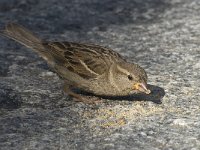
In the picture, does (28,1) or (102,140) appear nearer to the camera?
(102,140)

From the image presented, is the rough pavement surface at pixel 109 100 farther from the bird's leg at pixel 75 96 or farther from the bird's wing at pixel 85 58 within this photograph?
the bird's wing at pixel 85 58

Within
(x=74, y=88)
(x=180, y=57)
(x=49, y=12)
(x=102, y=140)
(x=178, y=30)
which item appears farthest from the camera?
(x=49, y=12)

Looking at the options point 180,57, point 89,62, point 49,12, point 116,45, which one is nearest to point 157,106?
point 89,62

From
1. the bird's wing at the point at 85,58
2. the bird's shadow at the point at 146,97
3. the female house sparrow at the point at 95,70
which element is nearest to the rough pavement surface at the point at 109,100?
the bird's shadow at the point at 146,97

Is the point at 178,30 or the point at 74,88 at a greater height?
the point at 178,30

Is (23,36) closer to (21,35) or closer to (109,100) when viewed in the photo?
(21,35)

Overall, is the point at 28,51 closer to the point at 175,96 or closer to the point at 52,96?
the point at 52,96

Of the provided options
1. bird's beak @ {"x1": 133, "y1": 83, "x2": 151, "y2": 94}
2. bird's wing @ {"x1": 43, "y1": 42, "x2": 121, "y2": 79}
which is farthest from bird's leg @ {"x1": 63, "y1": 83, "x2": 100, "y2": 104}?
bird's beak @ {"x1": 133, "y1": 83, "x2": 151, "y2": 94}
